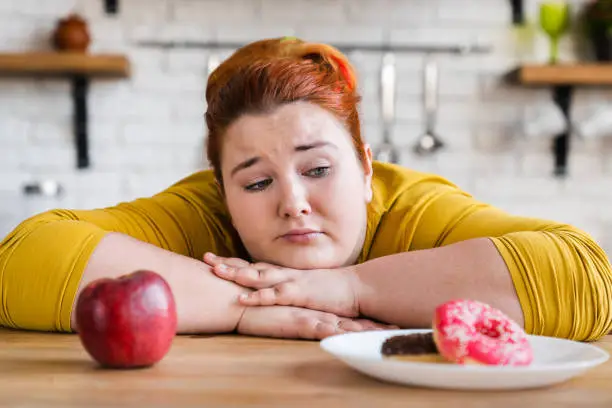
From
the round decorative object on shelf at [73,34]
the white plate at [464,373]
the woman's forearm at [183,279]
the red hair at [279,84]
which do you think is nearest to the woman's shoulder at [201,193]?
the red hair at [279,84]

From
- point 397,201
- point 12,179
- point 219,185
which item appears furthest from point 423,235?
point 12,179

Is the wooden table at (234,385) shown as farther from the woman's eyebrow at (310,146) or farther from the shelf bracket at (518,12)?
the shelf bracket at (518,12)

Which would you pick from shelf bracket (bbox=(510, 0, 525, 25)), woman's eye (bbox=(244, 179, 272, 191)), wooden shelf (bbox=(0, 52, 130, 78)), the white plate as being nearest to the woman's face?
woman's eye (bbox=(244, 179, 272, 191))

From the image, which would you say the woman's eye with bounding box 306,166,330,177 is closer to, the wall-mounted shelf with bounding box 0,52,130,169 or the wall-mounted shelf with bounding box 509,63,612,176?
the wall-mounted shelf with bounding box 0,52,130,169

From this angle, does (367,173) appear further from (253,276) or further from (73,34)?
(73,34)

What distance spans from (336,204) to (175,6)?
2.05 metres

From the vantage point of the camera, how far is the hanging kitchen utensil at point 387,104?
3.15 metres

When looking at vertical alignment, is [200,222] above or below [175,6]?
below

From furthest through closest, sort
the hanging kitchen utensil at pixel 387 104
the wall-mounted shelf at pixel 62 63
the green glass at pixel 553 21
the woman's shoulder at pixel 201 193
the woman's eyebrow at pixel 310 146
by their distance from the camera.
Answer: the hanging kitchen utensil at pixel 387 104, the green glass at pixel 553 21, the wall-mounted shelf at pixel 62 63, the woman's shoulder at pixel 201 193, the woman's eyebrow at pixel 310 146

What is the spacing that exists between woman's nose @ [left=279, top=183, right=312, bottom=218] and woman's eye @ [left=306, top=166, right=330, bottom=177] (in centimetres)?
4

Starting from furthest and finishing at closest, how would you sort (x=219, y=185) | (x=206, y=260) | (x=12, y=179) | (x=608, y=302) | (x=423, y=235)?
(x=12, y=179) → (x=219, y=185) → (x=423, y=235) → (x=206, y=260) → (x=608, y=302)

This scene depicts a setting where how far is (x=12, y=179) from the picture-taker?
10.2 feet

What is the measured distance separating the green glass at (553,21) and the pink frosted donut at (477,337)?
8.21ft

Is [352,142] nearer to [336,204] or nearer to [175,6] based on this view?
[336,204]
